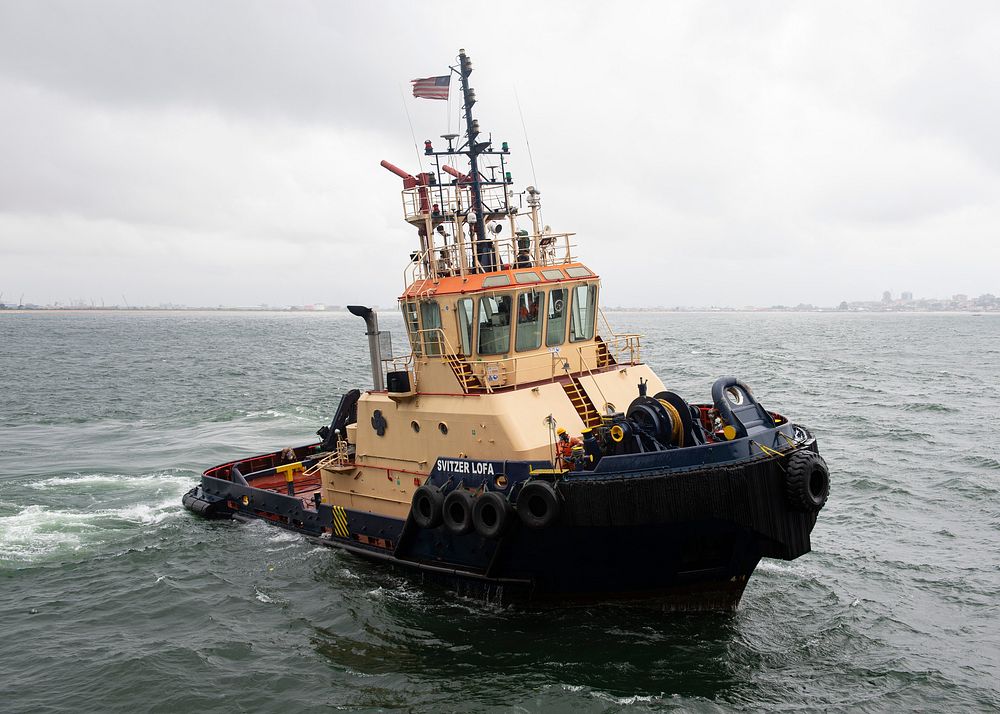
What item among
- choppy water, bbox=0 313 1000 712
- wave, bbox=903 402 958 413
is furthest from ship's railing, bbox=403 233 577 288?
wave, bbox=903 402 958 413

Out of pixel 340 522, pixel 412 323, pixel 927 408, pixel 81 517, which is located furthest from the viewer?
pixel 927 408

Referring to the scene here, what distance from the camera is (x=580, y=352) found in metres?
12.2

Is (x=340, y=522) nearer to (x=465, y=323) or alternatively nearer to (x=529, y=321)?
(x=465, y=323)

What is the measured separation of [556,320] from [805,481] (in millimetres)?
4599

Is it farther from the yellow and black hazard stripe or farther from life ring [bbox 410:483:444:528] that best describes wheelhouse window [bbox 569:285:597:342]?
the yellow and black hazard stripe

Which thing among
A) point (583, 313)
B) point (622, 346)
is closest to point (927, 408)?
point (622, 346)

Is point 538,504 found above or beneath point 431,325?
beneath

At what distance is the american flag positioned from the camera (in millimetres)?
12406

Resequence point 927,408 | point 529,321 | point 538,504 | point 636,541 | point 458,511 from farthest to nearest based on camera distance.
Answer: point 927,408, point 529,321, point 458,511, point 538,504, point 636,541

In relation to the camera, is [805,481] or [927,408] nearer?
[805,481]

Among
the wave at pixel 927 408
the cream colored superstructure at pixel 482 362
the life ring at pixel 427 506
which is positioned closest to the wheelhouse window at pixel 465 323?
the cream colored superstructure at pixel 482 362

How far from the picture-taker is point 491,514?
971 centimetres

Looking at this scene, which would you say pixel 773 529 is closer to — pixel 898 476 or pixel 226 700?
pixel 226 700

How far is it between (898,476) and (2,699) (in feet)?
57.0
